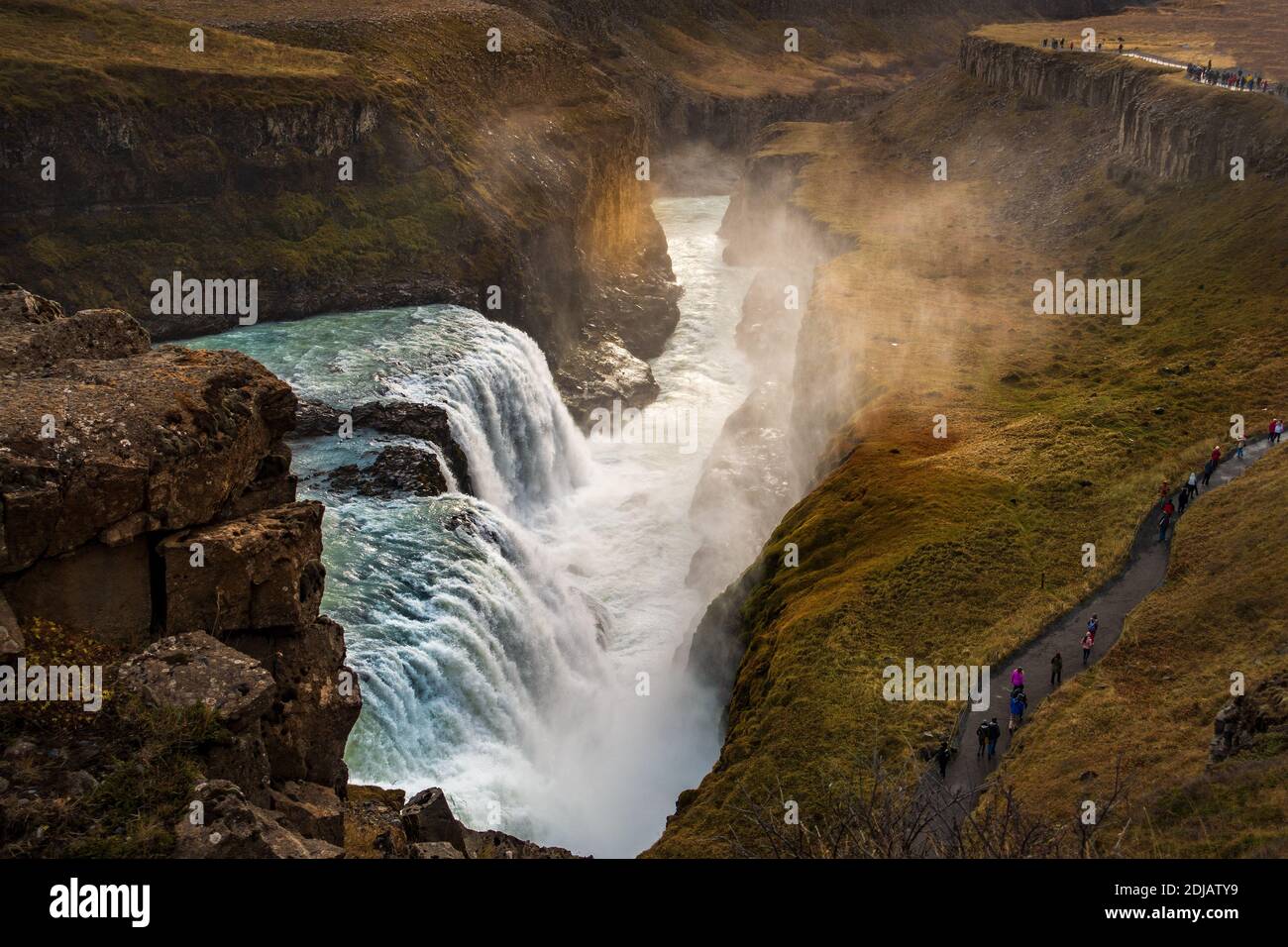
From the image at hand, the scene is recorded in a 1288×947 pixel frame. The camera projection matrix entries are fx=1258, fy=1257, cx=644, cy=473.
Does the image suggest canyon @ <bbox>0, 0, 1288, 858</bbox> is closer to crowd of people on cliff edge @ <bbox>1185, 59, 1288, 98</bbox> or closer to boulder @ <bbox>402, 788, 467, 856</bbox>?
boulder @ <bbox>402, 788, 467, 856</bbox>

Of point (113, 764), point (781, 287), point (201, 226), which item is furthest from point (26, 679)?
point (781, 287)

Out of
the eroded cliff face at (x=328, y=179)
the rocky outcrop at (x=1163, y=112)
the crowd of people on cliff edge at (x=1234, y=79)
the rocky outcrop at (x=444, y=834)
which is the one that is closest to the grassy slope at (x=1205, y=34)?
the crowd of people on cliff edge at (x=1234, y=79)

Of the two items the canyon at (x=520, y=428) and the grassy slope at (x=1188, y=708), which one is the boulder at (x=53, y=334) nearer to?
the canyon at (x=520, y=428)

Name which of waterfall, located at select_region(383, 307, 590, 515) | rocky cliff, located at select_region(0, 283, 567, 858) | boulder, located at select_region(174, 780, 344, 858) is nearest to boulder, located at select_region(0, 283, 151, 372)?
rocky cliff, located at select_region(0, 283, 567, 858)

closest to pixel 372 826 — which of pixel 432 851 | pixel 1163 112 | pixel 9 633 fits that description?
pixel 432 851

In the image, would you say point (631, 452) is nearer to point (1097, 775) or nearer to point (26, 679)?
point (1097, 775)

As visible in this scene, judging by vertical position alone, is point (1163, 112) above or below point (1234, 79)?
below

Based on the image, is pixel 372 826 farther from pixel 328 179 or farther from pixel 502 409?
pixel 328 179
